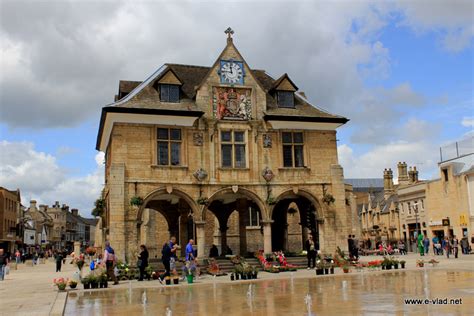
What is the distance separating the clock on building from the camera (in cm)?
3002

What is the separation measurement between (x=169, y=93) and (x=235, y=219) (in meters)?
18.5

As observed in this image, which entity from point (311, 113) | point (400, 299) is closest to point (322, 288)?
point (400, 299)

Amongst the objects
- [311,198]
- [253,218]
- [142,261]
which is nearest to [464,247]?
[253,218]

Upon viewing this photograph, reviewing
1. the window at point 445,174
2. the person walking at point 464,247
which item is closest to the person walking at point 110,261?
the person walking at point 464,247

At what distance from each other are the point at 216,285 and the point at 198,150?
10387 mm

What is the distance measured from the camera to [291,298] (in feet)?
48.2

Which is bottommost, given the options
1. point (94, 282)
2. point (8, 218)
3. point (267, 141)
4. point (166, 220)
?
point (94, 282)

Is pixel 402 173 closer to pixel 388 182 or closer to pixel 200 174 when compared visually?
pixel 388 182

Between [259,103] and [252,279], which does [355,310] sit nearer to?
[252,279]

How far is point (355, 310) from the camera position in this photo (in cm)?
1165

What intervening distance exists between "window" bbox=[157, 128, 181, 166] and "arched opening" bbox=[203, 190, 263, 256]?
3121 millimetres

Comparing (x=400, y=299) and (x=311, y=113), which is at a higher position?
(x=311, y=113)

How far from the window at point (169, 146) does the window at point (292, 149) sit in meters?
6.44

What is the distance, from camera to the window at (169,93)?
29.0 meters
